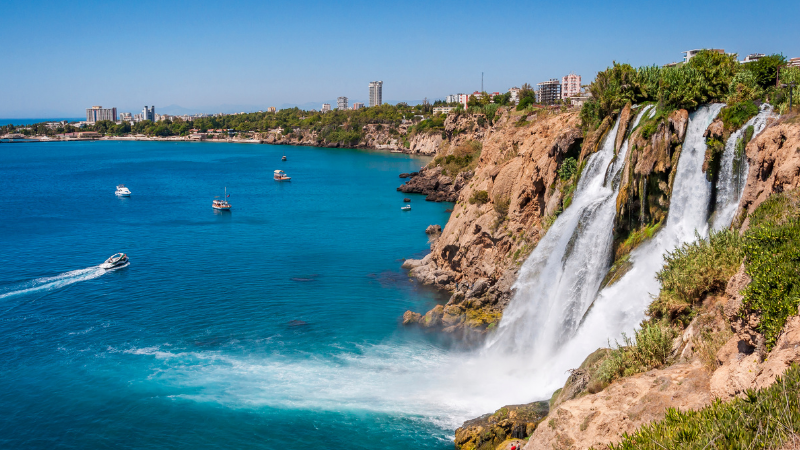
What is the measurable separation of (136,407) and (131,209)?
181 ft

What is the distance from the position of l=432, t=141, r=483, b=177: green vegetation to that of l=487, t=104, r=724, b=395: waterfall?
57535mm

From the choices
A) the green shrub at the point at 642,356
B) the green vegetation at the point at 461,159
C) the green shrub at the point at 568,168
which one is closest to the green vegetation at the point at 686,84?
the green shrub at the point at 568,168

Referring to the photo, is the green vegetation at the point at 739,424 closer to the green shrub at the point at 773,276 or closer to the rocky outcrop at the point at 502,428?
the green shrub at the point at 773,276

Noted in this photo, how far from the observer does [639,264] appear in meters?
21.2

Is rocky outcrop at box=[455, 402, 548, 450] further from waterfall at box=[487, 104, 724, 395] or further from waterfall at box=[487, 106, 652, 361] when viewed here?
waterfall at box=[487, 106, 652, 361]

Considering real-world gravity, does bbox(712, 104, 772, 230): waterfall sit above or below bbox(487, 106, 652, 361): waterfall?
above

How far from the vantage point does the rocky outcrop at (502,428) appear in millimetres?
19578

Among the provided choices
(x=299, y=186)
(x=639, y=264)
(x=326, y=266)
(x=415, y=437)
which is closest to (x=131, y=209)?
(x=299, y=186)

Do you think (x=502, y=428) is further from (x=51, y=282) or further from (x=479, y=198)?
(x=51, y=282)

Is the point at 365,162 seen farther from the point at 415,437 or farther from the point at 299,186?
the point at 415,437

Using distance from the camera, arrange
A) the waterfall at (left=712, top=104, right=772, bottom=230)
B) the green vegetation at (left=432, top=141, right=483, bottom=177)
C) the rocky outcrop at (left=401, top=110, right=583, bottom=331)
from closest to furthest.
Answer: the waterfall at (left=712, top=104, right=772, bottom=230), the rocky outcrop at (left=401, top=110, right=583, bottom=331), the green vegetation at (left=432, top=141, right=483, bottom=177)

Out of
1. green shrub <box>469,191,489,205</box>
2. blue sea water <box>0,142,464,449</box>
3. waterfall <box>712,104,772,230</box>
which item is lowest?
blue sea water <box>0,142,464,449</box>

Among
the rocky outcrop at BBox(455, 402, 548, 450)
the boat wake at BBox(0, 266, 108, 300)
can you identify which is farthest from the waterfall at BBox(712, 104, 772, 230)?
the boat wake at BBox(0, 266, 108, 300)

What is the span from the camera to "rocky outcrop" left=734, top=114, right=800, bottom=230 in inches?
637
